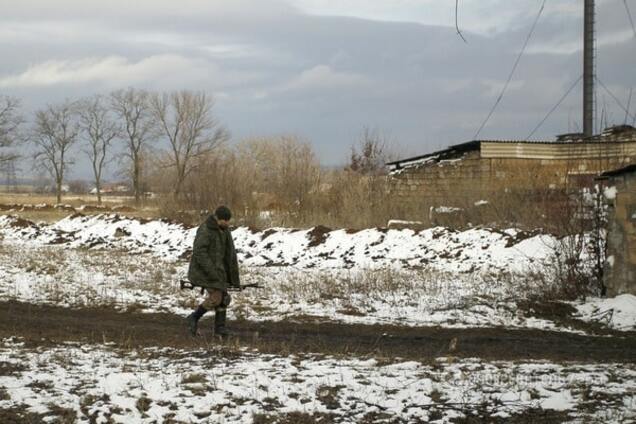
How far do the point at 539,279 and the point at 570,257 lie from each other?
73 centimetres

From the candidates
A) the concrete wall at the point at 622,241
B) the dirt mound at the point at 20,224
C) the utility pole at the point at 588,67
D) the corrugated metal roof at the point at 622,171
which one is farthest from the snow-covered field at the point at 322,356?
the utility pole at the point at 588,67

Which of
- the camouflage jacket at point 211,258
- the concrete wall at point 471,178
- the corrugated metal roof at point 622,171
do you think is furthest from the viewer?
the concrete wall at point 471,178

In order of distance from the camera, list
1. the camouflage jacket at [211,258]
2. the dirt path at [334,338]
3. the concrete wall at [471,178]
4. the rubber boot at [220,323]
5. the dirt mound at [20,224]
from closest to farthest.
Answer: the dirt path at [334,338]
the camouflage jacket at [211,258]
the rubber boot at [220,323]
the concrete wall at [471,178]
the dirt mound at [20,224]

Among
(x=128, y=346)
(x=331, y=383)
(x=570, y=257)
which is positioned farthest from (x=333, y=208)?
(x=331, y=383)

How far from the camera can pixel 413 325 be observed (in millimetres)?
11359

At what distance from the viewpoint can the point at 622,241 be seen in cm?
1229

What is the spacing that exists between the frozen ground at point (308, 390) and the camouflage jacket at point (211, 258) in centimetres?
181

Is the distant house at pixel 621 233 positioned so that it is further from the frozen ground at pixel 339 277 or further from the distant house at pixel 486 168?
the distant house at pixel 486 168

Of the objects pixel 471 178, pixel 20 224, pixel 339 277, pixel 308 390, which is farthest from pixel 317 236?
pixel 20 224

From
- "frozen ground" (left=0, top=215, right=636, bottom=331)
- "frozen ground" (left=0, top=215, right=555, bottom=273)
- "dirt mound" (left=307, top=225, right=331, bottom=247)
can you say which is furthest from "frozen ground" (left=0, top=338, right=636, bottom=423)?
"dirt mound" (left=307, top=225, right=331, bottom=247)

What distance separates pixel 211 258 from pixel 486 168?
18688mm

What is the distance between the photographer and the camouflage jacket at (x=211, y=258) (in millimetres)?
9742

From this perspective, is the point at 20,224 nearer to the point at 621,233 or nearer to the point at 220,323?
the point at 220,323

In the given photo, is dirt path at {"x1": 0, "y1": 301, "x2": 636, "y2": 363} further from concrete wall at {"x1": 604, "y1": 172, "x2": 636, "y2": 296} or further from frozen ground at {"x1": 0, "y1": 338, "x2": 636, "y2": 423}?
concrete wall at {"x1": 604, "y1": 172, "x2": 636, "y2": 296}
